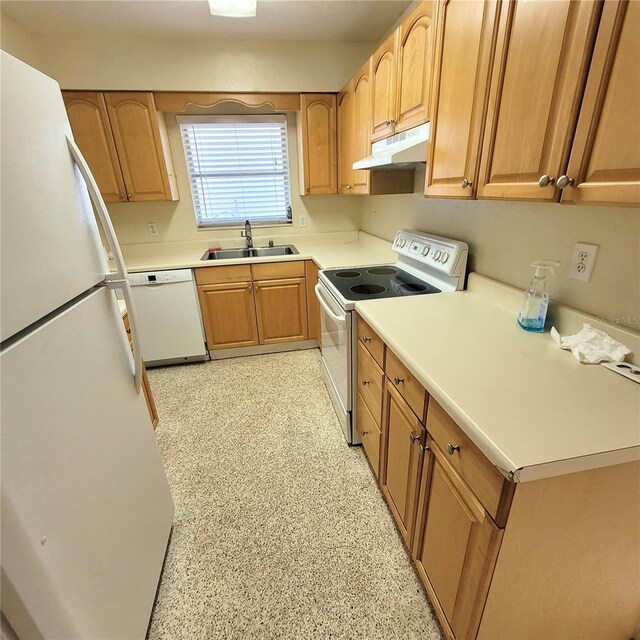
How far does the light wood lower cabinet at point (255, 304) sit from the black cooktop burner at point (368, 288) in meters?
0.93

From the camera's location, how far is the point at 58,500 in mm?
732

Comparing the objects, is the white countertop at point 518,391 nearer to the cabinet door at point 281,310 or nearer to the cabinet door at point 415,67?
the cabinet door at point 415,67

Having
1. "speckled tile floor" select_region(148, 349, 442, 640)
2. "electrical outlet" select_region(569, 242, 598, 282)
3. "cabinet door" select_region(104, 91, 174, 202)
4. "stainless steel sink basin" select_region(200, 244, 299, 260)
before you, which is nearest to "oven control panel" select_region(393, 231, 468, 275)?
"electrical outlet" select_region(569, 242, 598, 282)

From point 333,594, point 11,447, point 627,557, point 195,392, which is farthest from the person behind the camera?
point 195,392

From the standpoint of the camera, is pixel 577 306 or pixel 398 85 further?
pixel 398 85

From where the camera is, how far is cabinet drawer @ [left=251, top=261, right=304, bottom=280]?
2.71 m

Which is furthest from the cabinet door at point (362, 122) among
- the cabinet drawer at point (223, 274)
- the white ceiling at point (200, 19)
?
the cabinet drawer at point (223, 274)

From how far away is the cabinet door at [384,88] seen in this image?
169 cm

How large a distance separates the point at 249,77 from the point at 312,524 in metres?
3.10

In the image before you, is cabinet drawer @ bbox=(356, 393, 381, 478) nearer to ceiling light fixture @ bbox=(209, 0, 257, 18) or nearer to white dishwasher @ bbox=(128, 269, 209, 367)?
white dishwasher @ bbox=(128, 269, 209, 367)

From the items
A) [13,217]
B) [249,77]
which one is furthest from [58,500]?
[249,77]

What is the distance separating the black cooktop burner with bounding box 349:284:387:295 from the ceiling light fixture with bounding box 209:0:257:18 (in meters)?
1.62

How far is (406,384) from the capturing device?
3.69 feet

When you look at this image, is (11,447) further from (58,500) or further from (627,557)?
(627,557)
